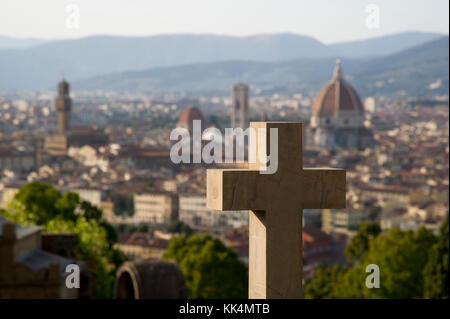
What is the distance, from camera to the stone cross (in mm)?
2703

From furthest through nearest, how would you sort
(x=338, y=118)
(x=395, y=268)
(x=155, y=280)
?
(x=338, y=118), (x=395, y=268), (x=155, y=280)

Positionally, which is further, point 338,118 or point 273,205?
point 338,118

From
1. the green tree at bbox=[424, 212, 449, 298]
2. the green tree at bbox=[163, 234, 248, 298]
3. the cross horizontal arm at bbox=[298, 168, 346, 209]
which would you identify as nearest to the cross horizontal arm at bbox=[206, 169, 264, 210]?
the cross horizontal arm at bbox=[298, 168, 346, 209]

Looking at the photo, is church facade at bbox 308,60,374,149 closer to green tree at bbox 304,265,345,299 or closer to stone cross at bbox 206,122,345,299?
green tree at bbox 304,265,345,299

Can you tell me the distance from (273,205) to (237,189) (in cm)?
9

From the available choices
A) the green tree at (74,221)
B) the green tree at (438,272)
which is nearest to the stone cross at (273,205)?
the green tree at (74,221)

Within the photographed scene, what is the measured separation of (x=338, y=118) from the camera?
140 m

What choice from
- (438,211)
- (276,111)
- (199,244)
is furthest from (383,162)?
(199,244)

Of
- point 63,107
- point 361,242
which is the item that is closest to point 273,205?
point 361,242

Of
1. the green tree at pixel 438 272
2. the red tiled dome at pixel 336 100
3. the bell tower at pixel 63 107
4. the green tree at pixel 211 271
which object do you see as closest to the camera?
the green tree at pixel 438 272

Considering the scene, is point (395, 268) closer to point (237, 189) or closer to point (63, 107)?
point (237, 189)

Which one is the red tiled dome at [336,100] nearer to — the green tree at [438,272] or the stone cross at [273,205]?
the green tree at [438,272]

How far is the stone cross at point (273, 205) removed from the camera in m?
2.70

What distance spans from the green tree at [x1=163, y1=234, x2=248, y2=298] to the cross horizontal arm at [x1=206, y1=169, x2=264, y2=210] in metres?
20.5
